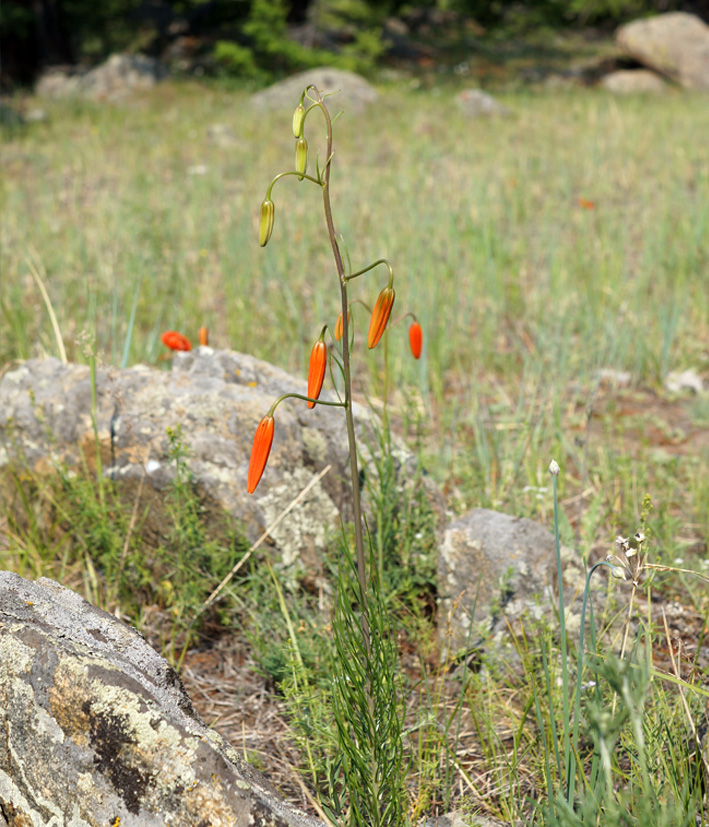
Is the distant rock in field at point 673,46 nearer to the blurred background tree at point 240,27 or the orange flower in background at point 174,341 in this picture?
the blurred background tree at point 240,27

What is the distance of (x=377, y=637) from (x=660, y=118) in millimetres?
11271

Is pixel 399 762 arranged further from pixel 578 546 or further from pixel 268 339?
pixel 268 339

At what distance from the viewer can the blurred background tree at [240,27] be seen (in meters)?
15.2

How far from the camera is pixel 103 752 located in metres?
1.18

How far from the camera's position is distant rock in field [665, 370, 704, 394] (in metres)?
3.62

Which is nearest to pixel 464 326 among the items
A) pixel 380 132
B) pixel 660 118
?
pixel 380 132

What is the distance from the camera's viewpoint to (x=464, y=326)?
4.13 metres

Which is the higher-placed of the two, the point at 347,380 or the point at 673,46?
the point at 673,46

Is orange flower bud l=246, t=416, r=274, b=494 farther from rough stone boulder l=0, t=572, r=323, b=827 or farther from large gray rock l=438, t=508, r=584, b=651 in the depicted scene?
large gray rock l=438, t=508, r=584, b=651

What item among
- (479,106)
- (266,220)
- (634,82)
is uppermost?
(634,82)

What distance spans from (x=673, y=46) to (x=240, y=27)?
34.7 feet

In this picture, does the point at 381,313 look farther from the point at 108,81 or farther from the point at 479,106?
the point at 108,81

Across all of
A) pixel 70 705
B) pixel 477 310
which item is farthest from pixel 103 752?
pixel 477 310

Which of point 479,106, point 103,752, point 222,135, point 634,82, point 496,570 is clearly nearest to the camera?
point 103,752
